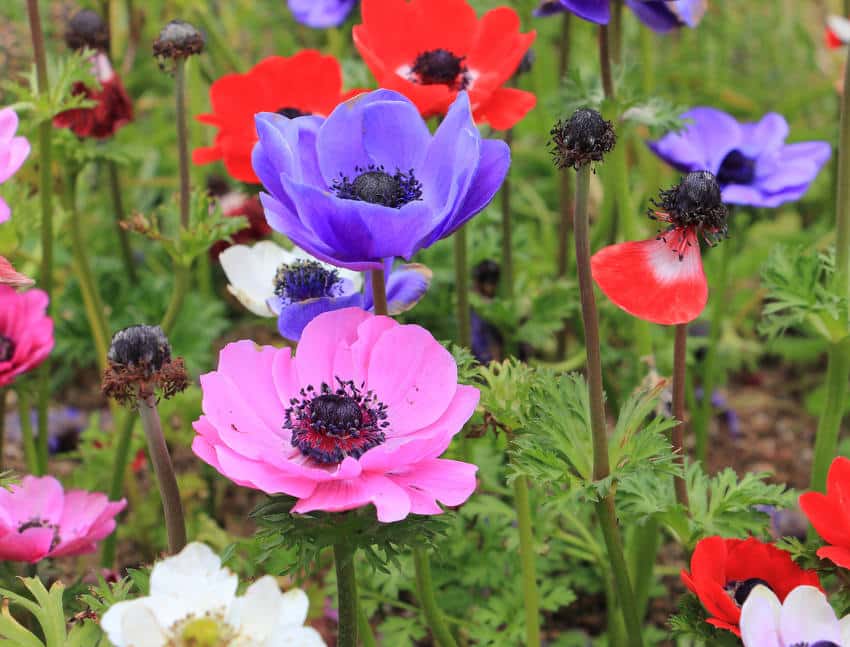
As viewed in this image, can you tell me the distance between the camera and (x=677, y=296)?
0.93 meters

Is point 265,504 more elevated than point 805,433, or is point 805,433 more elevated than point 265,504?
point 265,504

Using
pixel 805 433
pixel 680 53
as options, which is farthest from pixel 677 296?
pixel 680 53

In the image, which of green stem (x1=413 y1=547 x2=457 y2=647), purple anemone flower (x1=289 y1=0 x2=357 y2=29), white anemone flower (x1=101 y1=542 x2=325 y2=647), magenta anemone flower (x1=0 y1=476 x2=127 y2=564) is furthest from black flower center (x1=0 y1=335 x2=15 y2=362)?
purple anemone flower (x1=289 y1=0 x2=357 y2=29)

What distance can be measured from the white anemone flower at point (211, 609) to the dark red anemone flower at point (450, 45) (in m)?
0.69

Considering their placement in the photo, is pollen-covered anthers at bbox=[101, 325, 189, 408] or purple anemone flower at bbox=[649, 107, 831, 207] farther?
purple anemone flower at bbox=[649, 107, 831, 207]

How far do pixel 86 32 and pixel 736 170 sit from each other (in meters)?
0.94

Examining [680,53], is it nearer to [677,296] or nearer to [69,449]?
[69,449]

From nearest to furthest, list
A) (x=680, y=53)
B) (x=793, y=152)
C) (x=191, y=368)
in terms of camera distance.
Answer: (x=793, y=152) → (x=191, y=368) → (x=680, y=53)

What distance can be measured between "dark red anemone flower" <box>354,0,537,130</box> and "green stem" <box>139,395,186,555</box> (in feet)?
1.91

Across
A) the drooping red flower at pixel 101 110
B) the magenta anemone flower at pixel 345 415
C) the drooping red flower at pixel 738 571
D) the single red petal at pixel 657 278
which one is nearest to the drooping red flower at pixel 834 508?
the drooping red flower at pixel 738 571

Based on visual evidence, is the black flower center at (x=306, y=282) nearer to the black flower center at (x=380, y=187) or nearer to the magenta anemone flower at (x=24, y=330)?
the black flower center at (x=380, y=187)

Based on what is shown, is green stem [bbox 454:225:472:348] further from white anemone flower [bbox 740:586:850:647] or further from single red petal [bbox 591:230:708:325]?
white anemone flower [bbox 740:586:850:647]

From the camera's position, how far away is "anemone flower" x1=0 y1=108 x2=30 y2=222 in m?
1.00

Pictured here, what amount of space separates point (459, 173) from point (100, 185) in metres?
1.53
